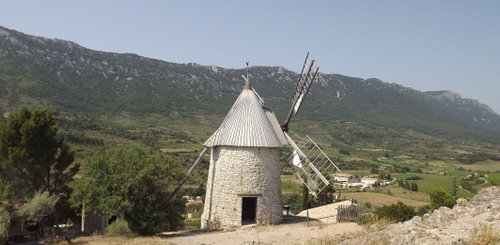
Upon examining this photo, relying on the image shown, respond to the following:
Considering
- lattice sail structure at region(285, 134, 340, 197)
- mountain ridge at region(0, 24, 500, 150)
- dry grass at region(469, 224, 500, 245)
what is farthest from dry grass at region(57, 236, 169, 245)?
mountain ridge at region(0, 24, 500, 150)

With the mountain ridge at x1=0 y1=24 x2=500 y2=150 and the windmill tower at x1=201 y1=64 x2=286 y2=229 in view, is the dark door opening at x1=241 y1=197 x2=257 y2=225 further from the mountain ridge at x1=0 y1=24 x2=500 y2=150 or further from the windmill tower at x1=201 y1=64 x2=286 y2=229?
the mountain ridge at x1=0 y1=24 x2=500 y2=150

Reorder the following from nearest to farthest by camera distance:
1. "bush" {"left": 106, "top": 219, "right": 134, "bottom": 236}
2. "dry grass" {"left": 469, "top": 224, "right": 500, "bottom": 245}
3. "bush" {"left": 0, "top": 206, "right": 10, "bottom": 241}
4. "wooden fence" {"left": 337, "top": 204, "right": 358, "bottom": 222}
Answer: "dry grass" {"left": 469, "top": 224, "right": 500, "bottom": 245} < "bush" {"left": 0, "top": 206, "right": 10, "bottom": 241} < "bush" {"left": 106, "top": 219, "right": 134, "bottom": 236} < "wooden fence" {"left": 337, "top": 204, "right": 358, "bottom": 222}

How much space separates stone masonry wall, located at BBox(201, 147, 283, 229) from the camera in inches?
824

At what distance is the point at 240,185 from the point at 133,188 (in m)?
4.83

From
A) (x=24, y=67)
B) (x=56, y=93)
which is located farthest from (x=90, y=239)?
(x=24, y=67)

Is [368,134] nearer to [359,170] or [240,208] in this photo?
[359,170]

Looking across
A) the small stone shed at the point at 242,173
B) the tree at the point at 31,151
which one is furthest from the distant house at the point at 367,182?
the tree at the point at 31,151

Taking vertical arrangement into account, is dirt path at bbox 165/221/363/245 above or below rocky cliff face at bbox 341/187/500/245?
below

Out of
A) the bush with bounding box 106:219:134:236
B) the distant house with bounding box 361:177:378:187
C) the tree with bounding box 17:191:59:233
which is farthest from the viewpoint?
the distant house with bounding box 361:177:378:187

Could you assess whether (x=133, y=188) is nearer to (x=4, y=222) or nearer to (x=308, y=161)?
(x=4, y=222)

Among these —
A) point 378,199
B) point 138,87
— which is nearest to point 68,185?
point 378,199

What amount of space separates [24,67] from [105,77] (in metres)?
28.4

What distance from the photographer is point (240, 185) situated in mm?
20922

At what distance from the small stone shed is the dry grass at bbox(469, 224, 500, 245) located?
44.7ft
